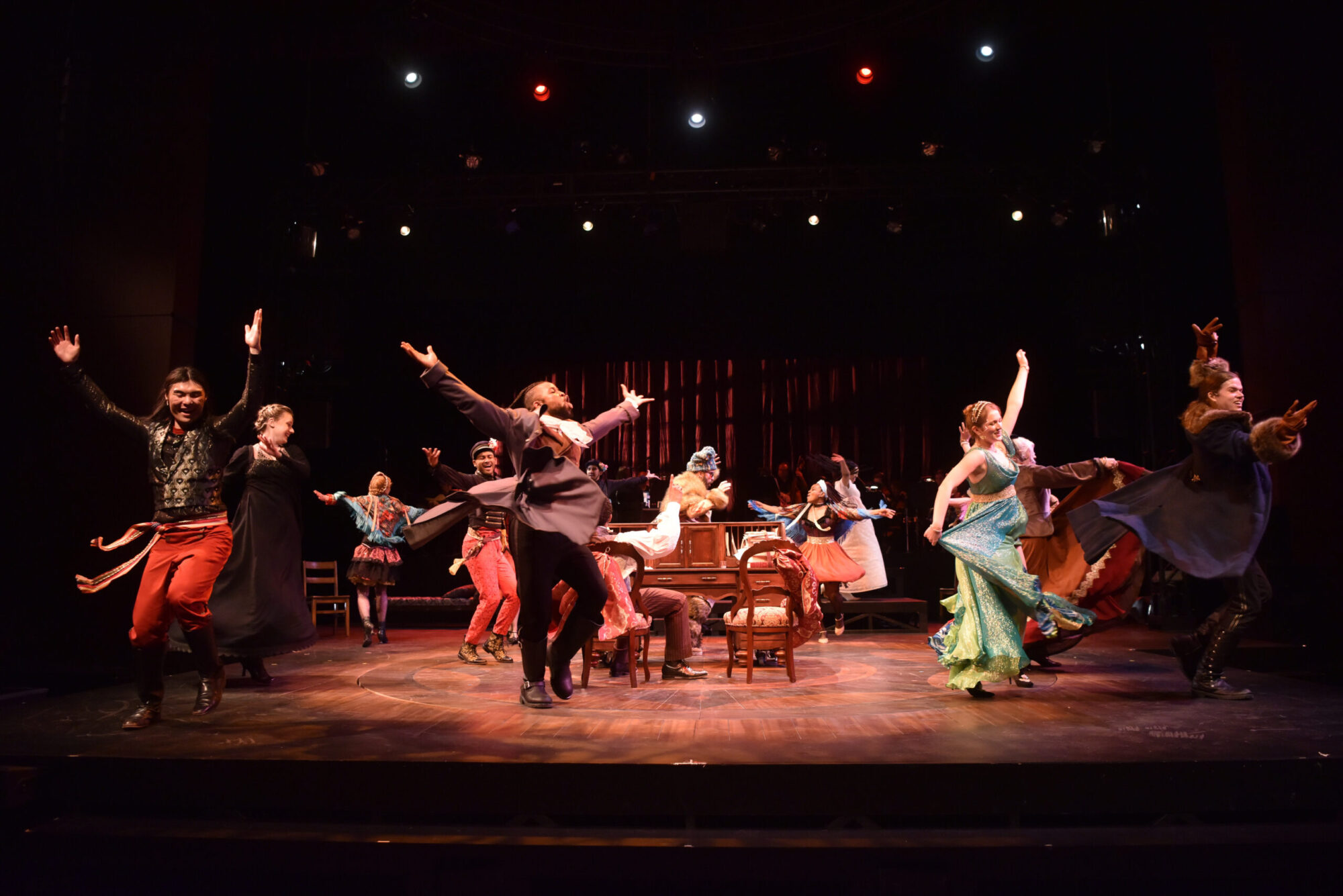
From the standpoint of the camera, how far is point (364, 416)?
468 inches

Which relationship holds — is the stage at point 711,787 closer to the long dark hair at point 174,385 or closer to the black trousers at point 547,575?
the black trousers at point 547,575

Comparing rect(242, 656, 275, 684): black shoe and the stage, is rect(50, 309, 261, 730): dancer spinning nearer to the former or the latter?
the stage

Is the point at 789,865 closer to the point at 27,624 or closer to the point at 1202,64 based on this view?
the point at 27,624

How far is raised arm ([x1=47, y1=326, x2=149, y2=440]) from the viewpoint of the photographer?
3.98 m

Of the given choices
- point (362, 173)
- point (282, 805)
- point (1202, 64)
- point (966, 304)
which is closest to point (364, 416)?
point (362, 173)

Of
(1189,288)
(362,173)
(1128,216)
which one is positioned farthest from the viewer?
(362,173)

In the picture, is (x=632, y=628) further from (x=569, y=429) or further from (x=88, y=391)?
(x=88, y=391)

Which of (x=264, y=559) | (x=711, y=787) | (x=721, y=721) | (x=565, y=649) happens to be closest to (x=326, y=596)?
(x=264, y=559)

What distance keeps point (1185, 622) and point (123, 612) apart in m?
9.43

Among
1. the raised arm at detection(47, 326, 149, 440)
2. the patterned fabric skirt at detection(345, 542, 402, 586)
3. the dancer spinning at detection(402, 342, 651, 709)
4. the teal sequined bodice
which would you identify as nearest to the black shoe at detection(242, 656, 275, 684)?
the raised arm at detection(47, 326, 149, 440)

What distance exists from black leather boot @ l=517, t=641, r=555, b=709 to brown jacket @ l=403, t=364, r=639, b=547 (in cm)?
67

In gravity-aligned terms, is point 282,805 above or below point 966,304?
below

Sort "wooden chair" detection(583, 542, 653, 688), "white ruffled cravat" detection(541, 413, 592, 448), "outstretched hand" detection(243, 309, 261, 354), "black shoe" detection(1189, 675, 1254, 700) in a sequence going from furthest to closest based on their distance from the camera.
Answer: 1. "wooden chair" detection(583, 542, 653, 688)
2. "black shoe" detection(1189, 675, 1254, 700)
3. "white ruffled cravat" detection(541, 413, 592, 448)
4. "outstretched hand" detection(243, 309, 261, 354)

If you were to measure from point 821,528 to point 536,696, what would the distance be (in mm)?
3936
